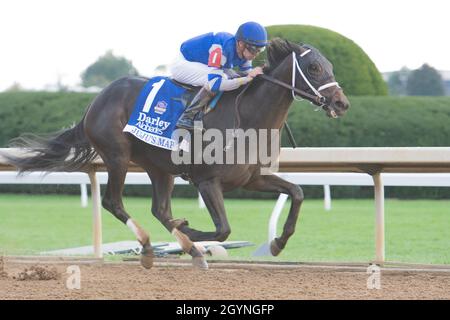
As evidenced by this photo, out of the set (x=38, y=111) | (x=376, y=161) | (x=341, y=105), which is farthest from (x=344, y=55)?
(x=341, y=105)

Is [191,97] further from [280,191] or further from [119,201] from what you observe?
[119,201]

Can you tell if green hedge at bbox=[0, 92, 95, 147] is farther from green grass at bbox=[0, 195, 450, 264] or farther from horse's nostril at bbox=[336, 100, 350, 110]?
horse's nostril at bbox=[336, 100, 350, 110]

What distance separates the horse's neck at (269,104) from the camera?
223 inches

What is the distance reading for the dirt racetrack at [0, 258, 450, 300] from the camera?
196 inches

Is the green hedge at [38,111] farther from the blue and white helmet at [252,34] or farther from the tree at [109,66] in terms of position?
the tree at [109,66]

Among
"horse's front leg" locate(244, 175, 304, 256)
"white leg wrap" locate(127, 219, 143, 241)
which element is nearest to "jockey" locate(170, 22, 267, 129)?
"horse's front leg" locate(244, 175, 304, 256)

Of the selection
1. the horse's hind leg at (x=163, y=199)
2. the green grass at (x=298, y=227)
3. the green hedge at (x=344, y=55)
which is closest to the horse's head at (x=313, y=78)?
the horse's hind leg at (x=163, y=199)

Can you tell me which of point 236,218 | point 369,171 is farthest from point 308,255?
point 236,218

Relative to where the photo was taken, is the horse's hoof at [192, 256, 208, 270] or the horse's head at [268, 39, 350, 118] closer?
the horse's head at [268, 39, 350, 118]

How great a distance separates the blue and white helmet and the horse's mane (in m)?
0.11

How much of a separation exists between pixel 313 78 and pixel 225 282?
1388 mm

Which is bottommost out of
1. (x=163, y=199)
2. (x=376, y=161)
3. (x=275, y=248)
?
(x=275, y=248)

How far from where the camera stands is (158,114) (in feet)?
19.4
